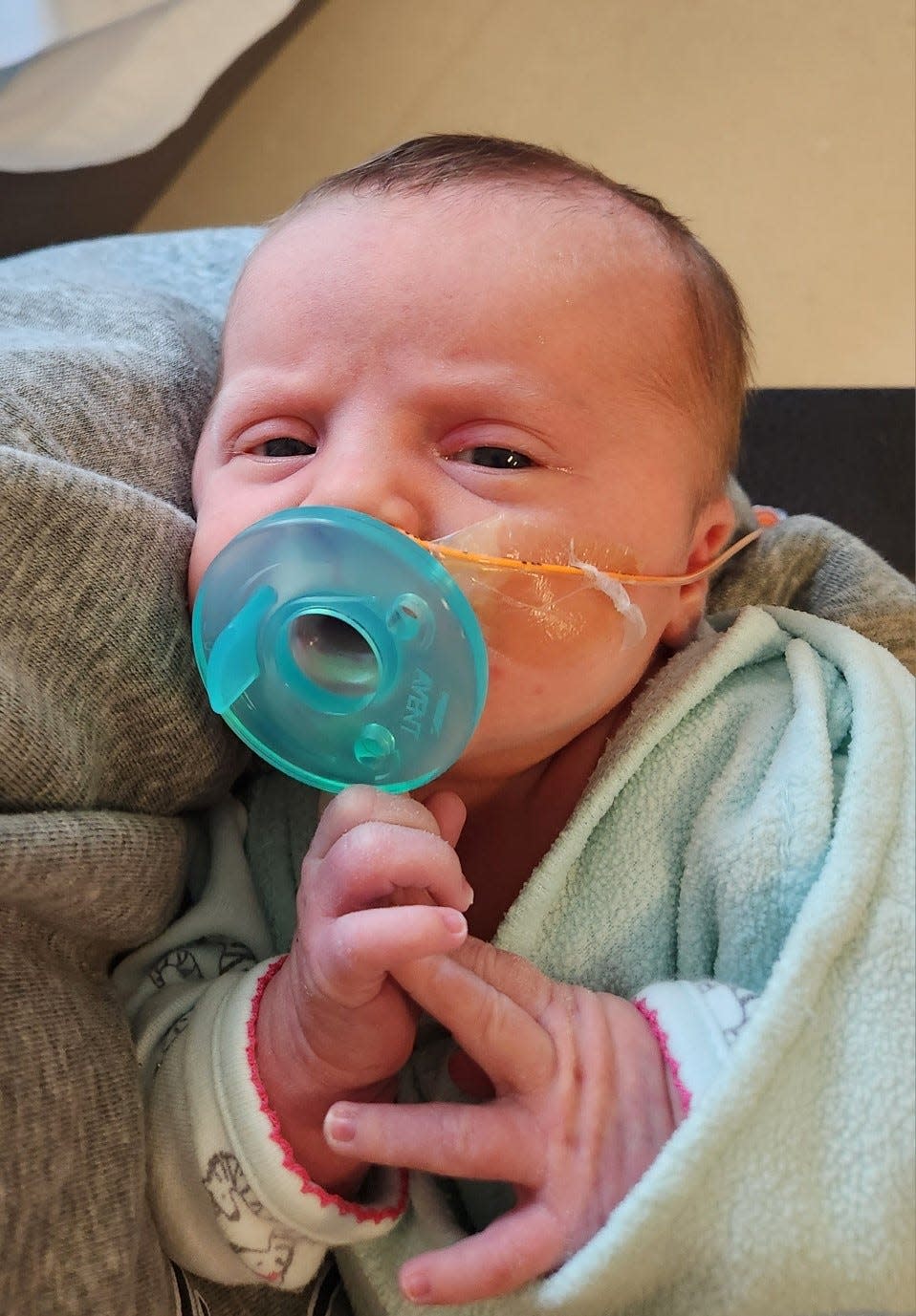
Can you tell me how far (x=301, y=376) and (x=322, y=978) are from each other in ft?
1.27

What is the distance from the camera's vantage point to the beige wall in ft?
5.55

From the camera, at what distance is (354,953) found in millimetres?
600

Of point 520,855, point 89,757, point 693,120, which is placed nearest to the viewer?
point 89,757

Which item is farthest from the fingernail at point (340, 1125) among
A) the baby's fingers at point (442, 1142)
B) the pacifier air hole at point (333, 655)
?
the pacifier air hole at point (333, 655)

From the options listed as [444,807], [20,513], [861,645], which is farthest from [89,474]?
[861,645]

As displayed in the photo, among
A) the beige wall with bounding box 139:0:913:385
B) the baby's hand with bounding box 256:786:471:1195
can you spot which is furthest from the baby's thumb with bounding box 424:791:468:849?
the beige wall with bounding box 139:0:913:385

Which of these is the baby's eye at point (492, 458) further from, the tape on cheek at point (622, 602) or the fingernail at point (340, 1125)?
the fingernail at point (340, 1125)

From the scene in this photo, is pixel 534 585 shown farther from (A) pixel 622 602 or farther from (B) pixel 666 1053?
(B) pixel 666 1053

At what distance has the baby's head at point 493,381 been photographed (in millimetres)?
699

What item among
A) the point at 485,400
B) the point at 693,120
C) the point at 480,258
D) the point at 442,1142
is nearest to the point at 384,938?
the point at 442,1142

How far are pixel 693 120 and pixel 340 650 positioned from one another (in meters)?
1.43

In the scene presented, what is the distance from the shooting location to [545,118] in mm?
1767

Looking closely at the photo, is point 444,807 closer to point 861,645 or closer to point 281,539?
point 281,539

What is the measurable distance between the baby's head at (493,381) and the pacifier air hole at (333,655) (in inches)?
2.9
